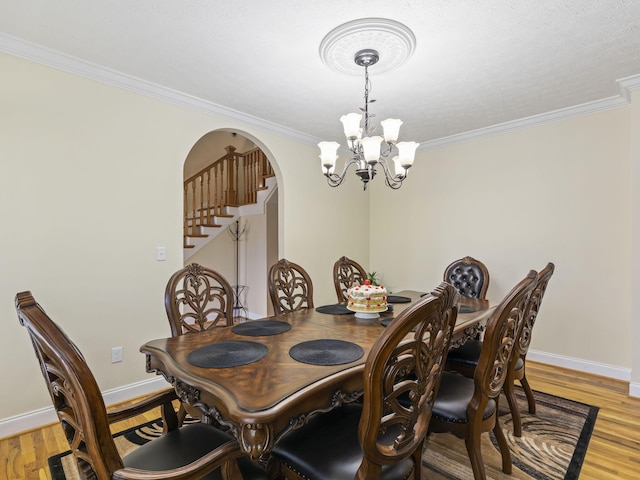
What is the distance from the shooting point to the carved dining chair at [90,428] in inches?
31.1

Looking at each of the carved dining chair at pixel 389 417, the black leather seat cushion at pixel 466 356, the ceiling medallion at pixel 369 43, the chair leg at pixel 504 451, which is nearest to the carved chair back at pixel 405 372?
the carved dining chair at pixel 389 417

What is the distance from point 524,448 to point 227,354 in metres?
1.86

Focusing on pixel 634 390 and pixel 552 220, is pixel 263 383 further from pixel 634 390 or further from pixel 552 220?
pixel 552 220

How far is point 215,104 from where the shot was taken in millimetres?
3131

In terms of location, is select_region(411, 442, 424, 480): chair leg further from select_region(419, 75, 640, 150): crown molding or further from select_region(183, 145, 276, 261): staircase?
select_region(183, 145, 276, 261): staircase

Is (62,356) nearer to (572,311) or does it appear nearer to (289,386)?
(289,386)

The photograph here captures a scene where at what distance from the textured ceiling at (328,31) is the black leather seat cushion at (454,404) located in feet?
6.72

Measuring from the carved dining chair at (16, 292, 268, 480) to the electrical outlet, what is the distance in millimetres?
1656

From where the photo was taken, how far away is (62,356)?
30.7 inches

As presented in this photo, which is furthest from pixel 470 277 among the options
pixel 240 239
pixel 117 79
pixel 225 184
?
pixel 225 184

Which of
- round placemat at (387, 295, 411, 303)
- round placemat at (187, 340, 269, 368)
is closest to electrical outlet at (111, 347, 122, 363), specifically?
round placemat at (187, 340, 269, 368)

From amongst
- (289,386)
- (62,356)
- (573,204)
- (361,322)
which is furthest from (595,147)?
A: (62,356)

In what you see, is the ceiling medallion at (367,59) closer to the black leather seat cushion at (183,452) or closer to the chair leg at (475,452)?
the chair leg at (475,452)

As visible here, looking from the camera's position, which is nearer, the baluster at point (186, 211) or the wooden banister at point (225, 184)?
the baluster at point (186, 211)
